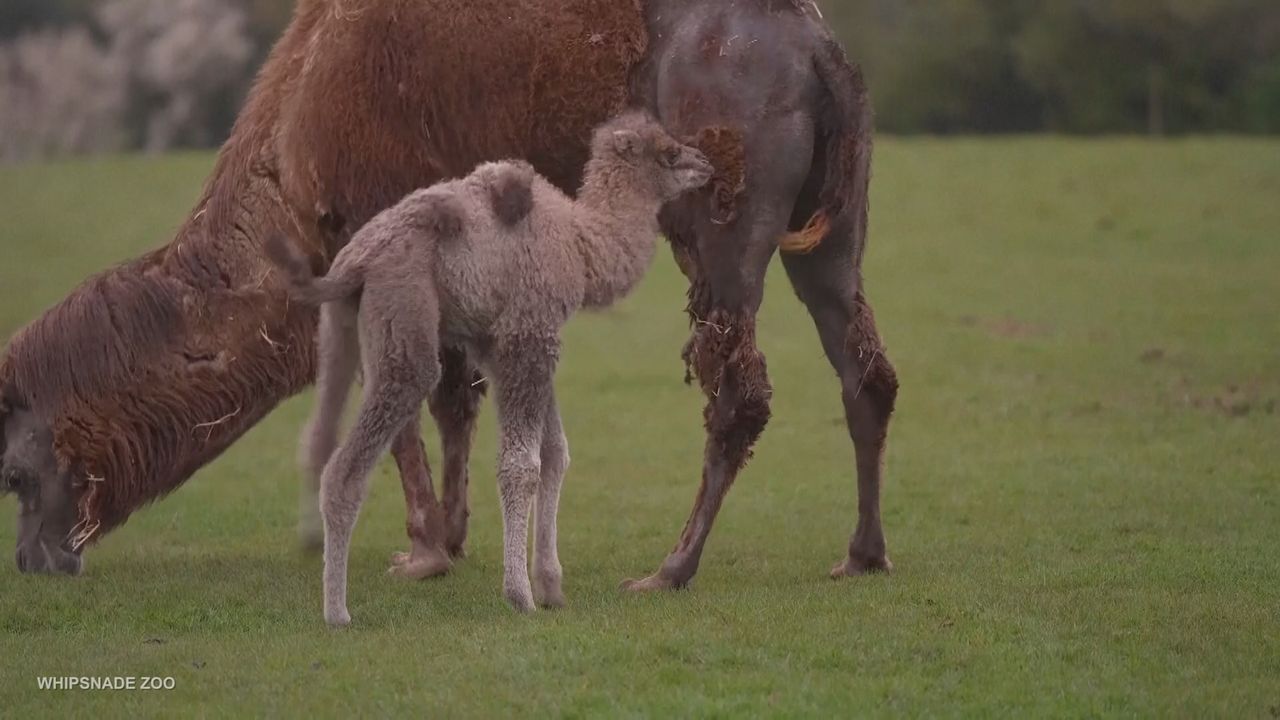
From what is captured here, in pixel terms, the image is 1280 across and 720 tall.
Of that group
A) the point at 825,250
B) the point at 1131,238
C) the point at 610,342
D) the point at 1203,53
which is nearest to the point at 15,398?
the point at 825,250

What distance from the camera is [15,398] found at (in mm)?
7660

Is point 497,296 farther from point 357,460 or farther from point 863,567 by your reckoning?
point 863,567

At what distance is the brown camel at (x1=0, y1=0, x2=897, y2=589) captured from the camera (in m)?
7.43

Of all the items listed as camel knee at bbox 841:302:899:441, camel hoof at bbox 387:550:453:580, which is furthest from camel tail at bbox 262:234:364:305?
camel knee at bbox 841:302:899:441

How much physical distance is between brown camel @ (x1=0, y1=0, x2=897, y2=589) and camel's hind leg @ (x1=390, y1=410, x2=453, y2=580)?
2.18 ft

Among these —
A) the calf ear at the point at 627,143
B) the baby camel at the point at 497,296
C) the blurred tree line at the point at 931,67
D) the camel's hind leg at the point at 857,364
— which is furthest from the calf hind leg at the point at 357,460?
the blurred tree line at the point at 931,67

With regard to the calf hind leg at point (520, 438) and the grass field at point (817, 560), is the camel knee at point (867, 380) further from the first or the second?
the calf hind leg at point (520, 438)

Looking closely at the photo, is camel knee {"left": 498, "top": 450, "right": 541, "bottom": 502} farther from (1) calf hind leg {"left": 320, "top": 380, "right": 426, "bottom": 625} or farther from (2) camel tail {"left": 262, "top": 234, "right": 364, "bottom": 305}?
(2) camel tail {"left": 262, "top": 234, "right": 364, "bottom": 305}

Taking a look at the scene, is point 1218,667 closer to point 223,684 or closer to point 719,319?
point 719,319

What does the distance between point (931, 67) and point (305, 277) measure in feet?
146

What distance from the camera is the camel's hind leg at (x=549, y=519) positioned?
6.91 meters

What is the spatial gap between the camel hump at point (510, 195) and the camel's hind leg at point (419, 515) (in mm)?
1671

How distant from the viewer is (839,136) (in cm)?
743

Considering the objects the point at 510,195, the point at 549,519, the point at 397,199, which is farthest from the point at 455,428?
the point at 510,195
